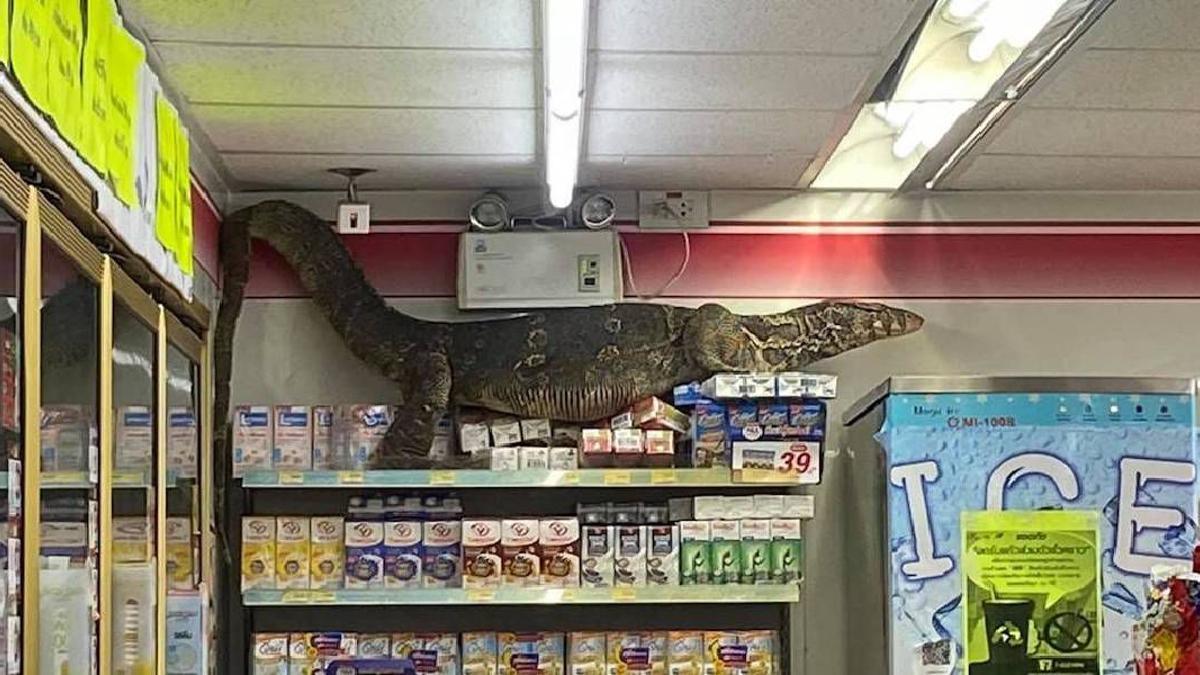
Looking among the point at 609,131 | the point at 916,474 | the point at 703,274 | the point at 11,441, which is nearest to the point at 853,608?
the point at 916,474

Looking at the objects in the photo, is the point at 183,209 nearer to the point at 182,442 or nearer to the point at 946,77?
the point at 182,442

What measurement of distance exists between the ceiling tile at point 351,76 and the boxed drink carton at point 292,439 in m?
1.30

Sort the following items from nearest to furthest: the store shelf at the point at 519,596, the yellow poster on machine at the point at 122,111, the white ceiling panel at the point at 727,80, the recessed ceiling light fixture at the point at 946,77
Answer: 1. the yellow poster on machine at the point at 122,111
2. the recessed ceiling light fixture at the point at 946,77
3. the white ceiling panel at the point at 727,80
4. the store shelf at the point at 519,596

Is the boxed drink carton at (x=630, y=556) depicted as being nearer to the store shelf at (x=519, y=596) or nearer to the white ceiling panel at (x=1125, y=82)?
the store shelf at (x=519, y=596)

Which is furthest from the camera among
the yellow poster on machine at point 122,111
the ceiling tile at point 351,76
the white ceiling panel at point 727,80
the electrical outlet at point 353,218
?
the electrical outlet at point 353,218

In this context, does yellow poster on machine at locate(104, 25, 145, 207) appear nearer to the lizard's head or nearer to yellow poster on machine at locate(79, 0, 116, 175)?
yellow poster on machine at locate(79, 0, 116, 175)

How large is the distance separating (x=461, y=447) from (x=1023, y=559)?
193cm

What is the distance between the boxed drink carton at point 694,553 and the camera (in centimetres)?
593

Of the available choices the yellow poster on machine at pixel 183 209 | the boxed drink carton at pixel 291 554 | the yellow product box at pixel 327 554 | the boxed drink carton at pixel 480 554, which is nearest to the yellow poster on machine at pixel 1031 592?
the boxed drink carton at pixel 480 554

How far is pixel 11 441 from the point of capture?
2.94 m

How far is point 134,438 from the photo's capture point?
436 centimetres

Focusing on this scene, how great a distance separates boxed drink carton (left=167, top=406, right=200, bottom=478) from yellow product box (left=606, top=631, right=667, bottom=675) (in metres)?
1.50

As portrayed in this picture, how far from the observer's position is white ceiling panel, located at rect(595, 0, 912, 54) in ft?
13.8

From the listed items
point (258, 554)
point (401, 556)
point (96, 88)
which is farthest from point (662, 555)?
point (96, 88)
